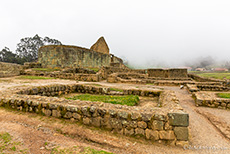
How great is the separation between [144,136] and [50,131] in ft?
8.95

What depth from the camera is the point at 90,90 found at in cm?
871

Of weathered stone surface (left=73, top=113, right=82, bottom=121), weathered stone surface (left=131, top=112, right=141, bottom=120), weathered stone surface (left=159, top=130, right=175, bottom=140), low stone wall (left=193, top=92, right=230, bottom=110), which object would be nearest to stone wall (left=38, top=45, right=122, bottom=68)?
weathered stone surface (left=73, top=113, right=82, bottom=121)

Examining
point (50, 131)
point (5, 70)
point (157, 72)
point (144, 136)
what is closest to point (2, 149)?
point (50, 131)

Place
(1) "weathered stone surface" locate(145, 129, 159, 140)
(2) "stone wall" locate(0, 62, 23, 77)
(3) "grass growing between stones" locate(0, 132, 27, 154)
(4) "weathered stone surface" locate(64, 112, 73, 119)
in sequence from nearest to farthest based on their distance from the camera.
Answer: (3) "grass growing between stones" locate(0, 132, 27, 154) → (1) "weathered stone surface" locate(145, 129, 159, 140) → (4) "weathered stone surface" locate(64, 112, 73, 119) → (2) "stone wall" locate(0, 62, 23, 77)

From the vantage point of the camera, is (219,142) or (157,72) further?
(157,72)

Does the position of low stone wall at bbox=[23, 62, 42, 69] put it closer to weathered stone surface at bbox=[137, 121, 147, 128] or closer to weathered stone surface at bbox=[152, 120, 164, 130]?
weathered stone surface at bbox=[137, 121, 147, 128]

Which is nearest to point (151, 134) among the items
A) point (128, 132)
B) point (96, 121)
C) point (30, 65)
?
point (128, 132)

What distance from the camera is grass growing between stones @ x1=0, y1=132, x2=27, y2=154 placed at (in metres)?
2.61

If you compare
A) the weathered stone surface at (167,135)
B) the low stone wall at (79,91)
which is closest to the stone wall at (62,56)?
the low stone wall at (79,91)

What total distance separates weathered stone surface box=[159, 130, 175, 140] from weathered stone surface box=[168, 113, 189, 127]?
0.24 meters

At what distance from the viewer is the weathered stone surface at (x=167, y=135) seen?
3.17 m

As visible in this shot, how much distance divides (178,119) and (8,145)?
163 inches

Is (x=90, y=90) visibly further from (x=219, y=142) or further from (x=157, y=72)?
(x=157, y=72)

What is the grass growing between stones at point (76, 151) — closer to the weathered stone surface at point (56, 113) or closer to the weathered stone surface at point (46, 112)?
the weathered stone surface at point (56, 113)
